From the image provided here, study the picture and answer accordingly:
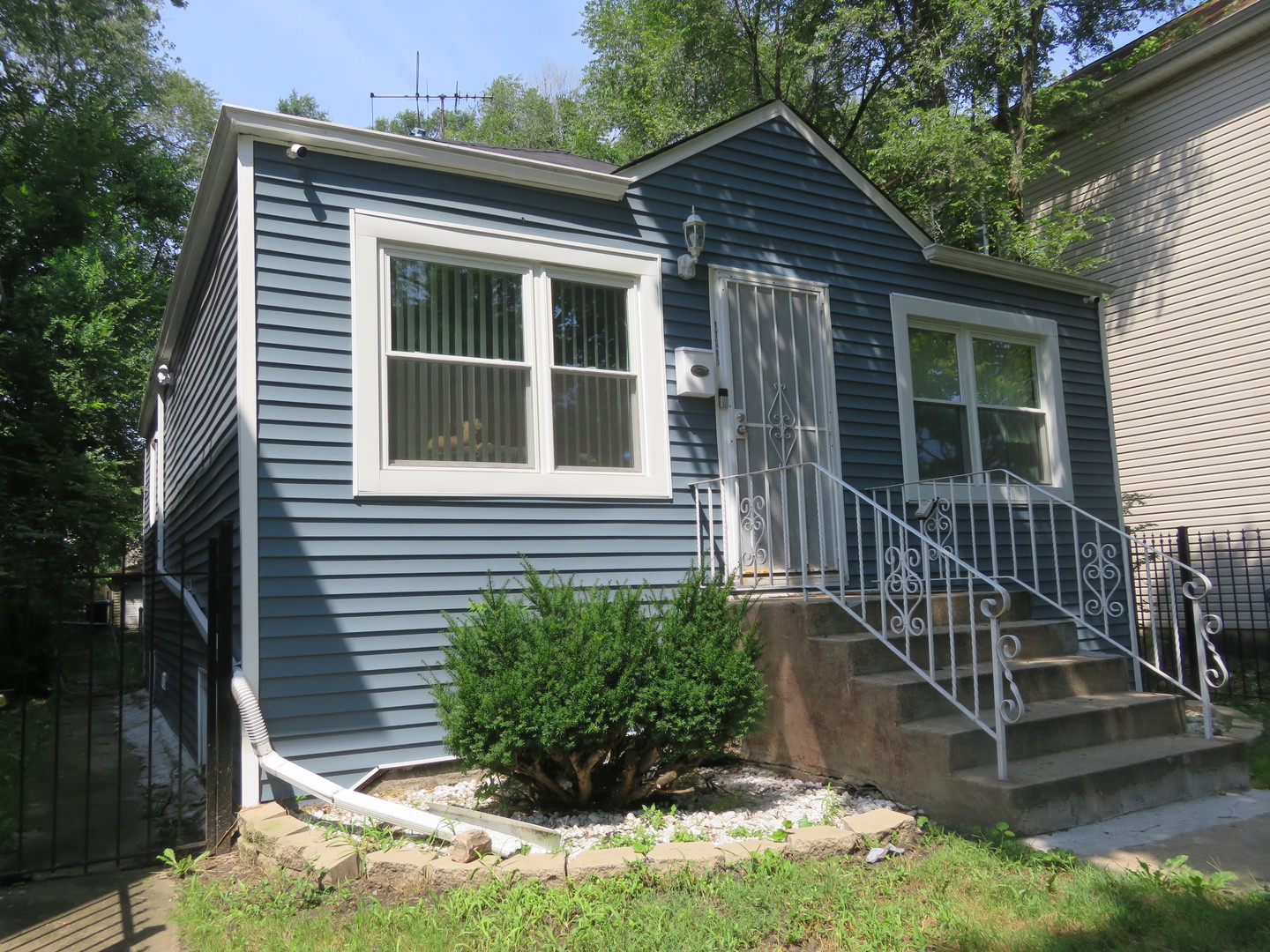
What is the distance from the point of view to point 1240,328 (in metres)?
11.1

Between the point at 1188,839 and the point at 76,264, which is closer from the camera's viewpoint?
the point at 1188,839

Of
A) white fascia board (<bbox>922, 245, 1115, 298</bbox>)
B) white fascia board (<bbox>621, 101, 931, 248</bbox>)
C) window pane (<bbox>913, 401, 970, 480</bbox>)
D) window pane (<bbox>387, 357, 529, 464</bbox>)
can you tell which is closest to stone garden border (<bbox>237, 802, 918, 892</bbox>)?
window pane (<bbox>387, 357, 529, 464</bbox>)

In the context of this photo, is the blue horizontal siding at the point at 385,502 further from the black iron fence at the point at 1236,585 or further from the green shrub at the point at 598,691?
the black iron fence at the point at 1236,585

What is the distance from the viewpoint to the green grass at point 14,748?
208 inches

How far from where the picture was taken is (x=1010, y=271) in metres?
7.91

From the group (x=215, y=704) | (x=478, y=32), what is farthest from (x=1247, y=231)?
(x=478, y=32)

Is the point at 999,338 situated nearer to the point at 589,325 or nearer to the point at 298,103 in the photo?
the point at 589,325

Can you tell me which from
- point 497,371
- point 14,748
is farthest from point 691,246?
point 14,748

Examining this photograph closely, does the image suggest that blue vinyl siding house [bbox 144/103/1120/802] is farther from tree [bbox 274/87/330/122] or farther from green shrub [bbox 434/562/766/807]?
tree [bbox 274/87/330/122]

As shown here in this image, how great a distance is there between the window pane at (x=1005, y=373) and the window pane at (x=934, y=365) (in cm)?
25

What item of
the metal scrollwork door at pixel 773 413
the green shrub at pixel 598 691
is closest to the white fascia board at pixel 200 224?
the green shrub at pixel 598 691

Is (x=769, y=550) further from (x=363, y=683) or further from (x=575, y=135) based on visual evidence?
(x=575, y=135)

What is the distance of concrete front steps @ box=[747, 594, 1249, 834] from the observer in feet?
13.6

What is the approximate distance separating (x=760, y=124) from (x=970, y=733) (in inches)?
187
